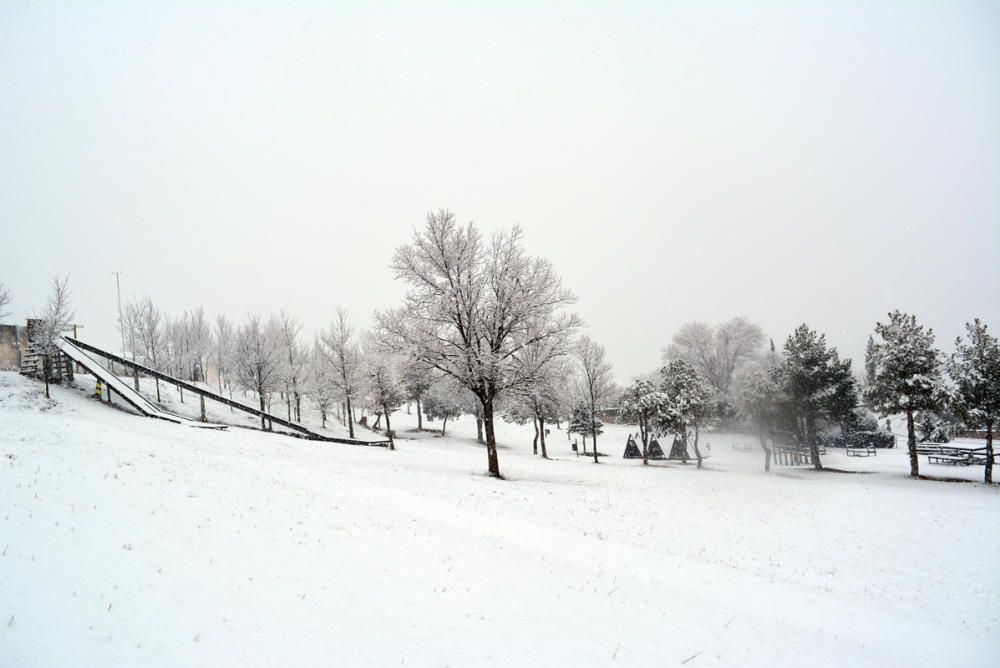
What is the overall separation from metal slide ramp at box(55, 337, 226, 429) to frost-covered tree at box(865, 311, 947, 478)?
43207mm

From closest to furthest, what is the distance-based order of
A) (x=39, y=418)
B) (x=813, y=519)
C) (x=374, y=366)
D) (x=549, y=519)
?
(x=549, y=519) → (x=39, y=418) → (x=813, y=519) → (x=374, y=366)

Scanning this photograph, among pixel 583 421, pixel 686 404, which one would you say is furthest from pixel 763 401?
pixel 583 421

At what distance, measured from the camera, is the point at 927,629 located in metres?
10.3

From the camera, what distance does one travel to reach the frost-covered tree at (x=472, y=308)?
21844mm

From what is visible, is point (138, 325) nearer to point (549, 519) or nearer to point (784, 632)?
point (549, 519)

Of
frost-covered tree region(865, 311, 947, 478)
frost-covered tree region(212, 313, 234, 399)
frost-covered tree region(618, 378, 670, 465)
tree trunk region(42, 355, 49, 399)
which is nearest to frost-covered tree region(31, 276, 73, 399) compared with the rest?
tree trunk region(42, 355, 49, 399)

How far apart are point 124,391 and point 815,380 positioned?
49277 millimetres

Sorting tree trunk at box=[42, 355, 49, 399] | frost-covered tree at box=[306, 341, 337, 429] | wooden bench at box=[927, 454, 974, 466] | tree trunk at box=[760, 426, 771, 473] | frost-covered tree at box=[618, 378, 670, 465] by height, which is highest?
tree trunk at box=[42, 355, 49, 399]

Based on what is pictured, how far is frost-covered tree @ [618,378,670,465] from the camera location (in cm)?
3867

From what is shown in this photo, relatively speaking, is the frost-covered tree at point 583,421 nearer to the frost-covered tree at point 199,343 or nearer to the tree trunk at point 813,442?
the tree trunk at point 813,442

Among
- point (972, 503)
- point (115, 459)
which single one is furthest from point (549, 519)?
point (972, 503)

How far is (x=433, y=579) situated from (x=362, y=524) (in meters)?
3.02

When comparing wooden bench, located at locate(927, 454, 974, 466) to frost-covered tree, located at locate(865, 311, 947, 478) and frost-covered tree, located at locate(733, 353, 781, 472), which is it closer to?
frost-covered tree, located at locate(865, 311, 947, 478)

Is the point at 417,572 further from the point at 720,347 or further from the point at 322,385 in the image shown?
the point at 720,347
